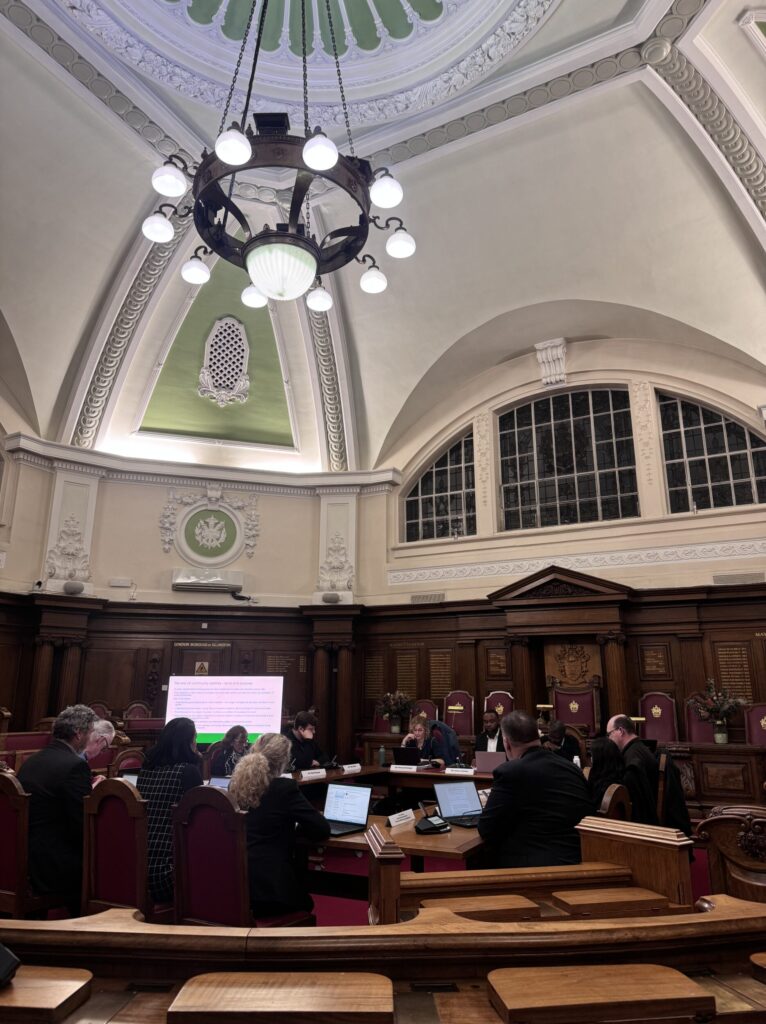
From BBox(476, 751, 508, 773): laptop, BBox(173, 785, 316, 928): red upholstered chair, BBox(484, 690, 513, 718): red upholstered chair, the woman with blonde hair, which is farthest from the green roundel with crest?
BBox(173, 785, 316, 928): red upholstered chair

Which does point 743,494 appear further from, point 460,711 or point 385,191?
point 385,191

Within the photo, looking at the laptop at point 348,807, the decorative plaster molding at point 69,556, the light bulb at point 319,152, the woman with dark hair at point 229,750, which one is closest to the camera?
the laptop at point 348,807

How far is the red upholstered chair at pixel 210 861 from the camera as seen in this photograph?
2900 millimetres

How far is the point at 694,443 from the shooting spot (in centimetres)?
1034

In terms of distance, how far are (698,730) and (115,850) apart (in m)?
7.89

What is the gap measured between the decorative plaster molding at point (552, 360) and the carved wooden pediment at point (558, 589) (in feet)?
10.8

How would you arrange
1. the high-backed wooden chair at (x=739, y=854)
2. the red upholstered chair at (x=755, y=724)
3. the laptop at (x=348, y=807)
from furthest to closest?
the red upholstered chair at (x=755, y=724) < the laptop at (x=348, y=807) < the high-backed wooden chair at (x=739, y=854)

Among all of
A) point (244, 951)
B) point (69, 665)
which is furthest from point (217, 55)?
point (244, 951)

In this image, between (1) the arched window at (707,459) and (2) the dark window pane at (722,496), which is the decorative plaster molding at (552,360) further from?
(2) the dark window pane at (722,496)

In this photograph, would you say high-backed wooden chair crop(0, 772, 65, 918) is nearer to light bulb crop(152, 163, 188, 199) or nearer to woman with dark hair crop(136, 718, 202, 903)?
woman with dark hair crop(136, 718, 202, 903)

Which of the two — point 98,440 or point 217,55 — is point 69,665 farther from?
point 217,55

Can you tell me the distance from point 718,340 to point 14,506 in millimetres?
10822

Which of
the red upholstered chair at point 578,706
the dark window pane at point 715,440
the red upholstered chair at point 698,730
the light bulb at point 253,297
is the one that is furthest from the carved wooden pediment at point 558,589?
the light bulb at point 253,297

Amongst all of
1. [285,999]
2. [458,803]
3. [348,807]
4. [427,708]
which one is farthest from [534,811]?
[427,708]
